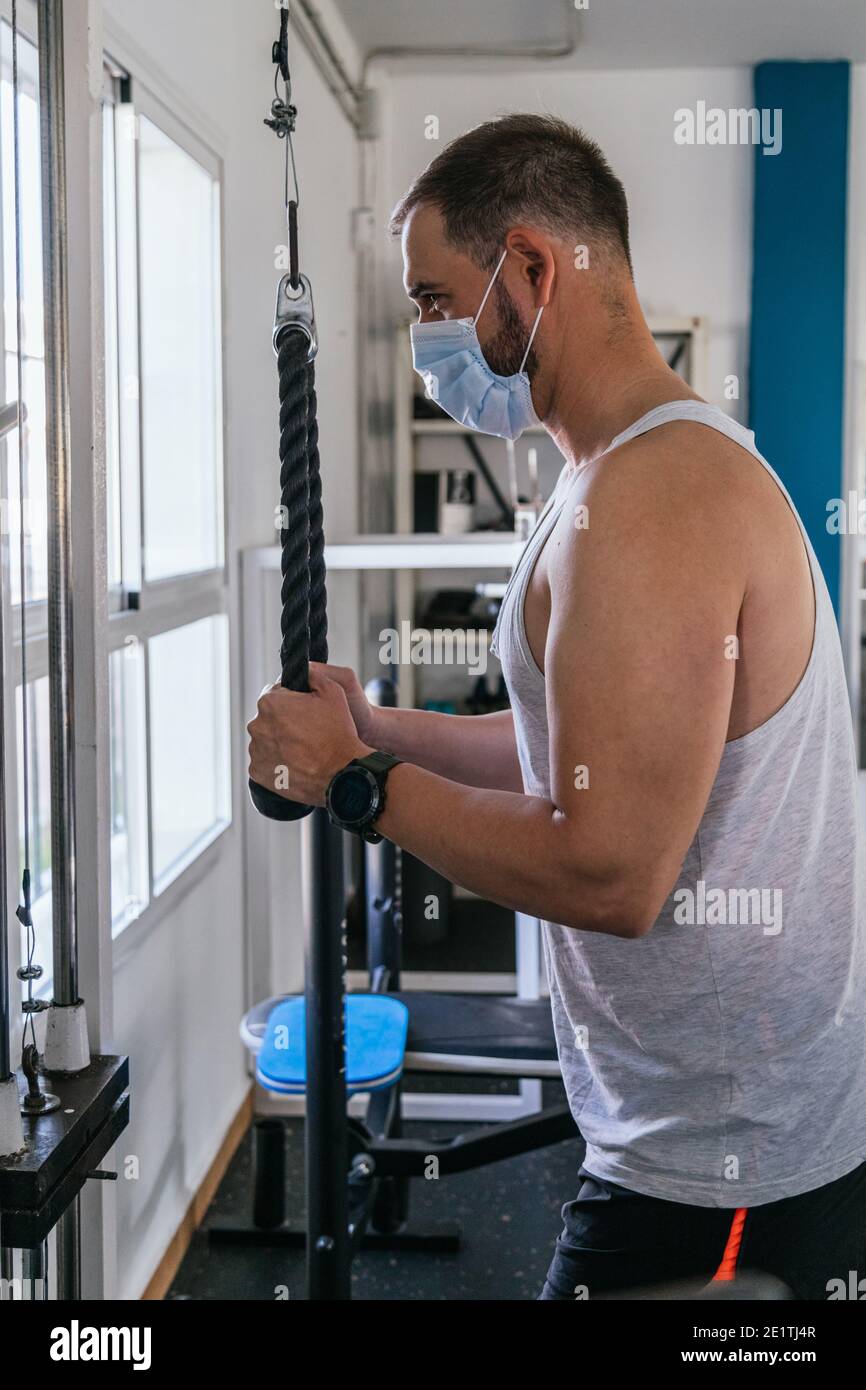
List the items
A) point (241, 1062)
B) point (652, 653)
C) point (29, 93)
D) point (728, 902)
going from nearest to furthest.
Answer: point (652, 653) < point (728, 902) < point (29, 93) < point (241, 1062)

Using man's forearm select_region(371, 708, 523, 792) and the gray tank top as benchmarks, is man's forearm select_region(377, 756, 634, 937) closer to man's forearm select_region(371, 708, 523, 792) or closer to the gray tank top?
the gray tank top

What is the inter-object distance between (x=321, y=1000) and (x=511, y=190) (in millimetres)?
Answer: 1108

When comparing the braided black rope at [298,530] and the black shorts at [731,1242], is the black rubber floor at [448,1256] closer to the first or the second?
the black shorts at [731,1242]

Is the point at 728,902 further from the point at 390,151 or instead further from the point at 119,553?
the point at 390,151

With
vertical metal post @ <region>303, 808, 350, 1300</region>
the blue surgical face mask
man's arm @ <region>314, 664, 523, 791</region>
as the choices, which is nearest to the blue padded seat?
vertical metal post @ <region>303, 808, 350, 1300</region>

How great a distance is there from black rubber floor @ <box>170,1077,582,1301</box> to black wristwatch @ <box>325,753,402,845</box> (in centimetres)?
132

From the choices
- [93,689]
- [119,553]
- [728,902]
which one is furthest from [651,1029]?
[119,553]

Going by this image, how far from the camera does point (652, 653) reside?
0.86m

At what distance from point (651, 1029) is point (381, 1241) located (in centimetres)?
146

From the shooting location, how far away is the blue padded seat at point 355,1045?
1915 mm

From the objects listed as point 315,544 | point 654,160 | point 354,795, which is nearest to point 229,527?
point 315,544

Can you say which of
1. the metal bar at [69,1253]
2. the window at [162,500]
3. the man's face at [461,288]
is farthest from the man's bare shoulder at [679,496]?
the window at [162,500]

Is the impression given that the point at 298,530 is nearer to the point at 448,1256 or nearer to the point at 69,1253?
the point at 69,1253

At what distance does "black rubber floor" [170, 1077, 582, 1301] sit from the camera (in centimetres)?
211
